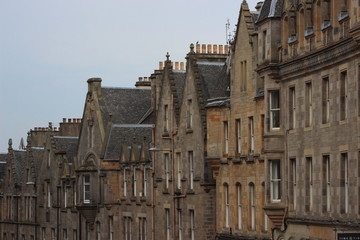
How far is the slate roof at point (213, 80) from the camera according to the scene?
2702 inches

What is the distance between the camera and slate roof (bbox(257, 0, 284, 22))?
178ft

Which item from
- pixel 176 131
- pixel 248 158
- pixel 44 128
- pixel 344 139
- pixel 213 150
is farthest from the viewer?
pixel 44 128

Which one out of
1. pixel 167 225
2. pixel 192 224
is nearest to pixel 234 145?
pixel 192 224

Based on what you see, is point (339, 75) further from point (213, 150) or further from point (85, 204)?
point (85, 204)

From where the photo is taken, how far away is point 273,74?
54.2m

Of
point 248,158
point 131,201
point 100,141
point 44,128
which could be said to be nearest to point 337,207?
point 248,158

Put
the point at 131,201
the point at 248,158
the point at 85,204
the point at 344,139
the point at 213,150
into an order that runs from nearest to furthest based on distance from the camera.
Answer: the point at 344,139
the point at 248,158
the point at 213,150
the point at 131,201
the point at 85,204

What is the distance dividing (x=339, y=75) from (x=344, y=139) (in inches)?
101

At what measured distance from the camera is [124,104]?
89.2 metres

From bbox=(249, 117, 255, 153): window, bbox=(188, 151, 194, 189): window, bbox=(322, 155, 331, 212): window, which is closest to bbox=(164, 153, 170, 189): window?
bbox=(188, 151, 194, 189): window

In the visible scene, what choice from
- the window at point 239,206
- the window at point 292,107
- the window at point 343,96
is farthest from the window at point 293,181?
the window at point 239,206

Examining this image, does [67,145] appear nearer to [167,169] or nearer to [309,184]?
[167,169]

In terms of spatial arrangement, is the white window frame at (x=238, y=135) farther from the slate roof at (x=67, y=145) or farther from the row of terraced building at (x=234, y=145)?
the slate roof at (x=67, y=145)

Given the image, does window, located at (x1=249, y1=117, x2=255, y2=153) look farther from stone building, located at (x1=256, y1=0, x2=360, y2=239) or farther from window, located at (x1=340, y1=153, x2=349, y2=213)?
window, located at (x1=340, y1=153, x2=349, y2=213)
